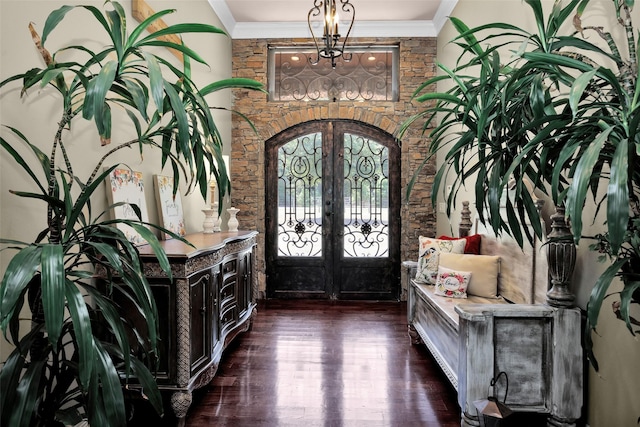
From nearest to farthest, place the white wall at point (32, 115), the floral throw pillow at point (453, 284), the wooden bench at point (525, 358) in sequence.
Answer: the white wall at point (32, 115) → the wooden bench at point (525, 358) → the floral throw pillow at point (453, 284)

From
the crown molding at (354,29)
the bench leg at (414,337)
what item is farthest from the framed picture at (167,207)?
the crown molding at (354,29)

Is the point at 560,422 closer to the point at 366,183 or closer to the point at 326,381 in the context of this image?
the point at 326,381

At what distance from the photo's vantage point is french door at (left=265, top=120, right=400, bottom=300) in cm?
562

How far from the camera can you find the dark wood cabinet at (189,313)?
8.05 ft

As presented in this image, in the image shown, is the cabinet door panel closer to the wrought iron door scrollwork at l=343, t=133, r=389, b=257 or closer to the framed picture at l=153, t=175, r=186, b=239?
the framed picture at l=153, t=175, r=186, b=239

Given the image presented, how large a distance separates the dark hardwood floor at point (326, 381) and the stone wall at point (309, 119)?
152 cm

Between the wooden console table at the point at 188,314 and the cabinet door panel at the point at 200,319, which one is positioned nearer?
the wooden console table at the point at 188,314

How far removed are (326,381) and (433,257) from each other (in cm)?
144

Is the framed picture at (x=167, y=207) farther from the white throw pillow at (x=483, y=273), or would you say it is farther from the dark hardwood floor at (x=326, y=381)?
the white throw pillow at (x=483, y=273)

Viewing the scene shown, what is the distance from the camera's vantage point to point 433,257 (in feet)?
12.3

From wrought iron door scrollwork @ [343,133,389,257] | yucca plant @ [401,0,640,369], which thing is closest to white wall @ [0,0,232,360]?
yucca plant @ [401,0,640,369]

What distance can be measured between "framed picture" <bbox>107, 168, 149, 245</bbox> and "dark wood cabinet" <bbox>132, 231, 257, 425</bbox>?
223 millimetres

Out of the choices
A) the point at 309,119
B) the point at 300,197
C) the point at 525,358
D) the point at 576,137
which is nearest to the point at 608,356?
the point at 525,358

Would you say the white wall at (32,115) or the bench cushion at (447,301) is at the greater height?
the white wall at (32,115)
